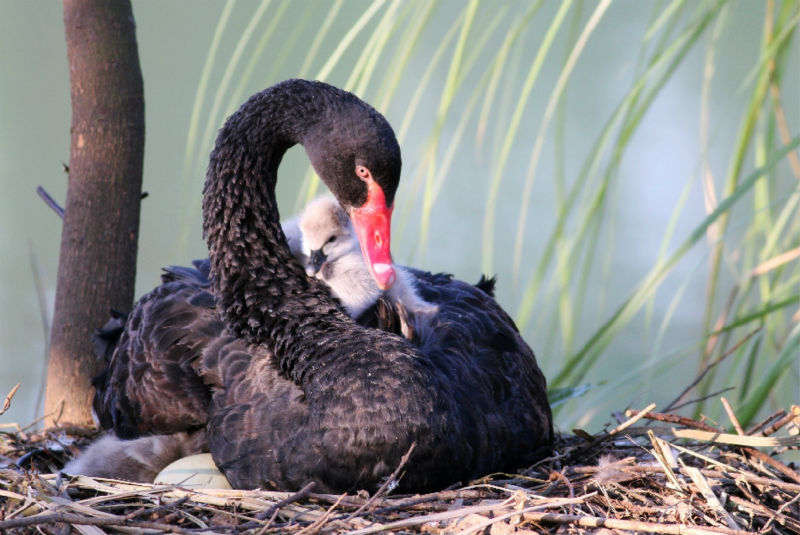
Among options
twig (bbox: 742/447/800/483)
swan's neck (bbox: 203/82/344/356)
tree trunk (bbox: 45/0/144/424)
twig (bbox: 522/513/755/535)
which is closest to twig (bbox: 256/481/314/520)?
twig (bbox: 522/513/755/535)

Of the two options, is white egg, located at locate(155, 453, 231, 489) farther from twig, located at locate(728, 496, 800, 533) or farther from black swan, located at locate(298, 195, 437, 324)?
twig, located at locate(728, 496, 800, 533)

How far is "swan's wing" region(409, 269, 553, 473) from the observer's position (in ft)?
6.18

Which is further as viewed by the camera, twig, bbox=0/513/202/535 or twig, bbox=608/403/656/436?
twig, bbox=608/403/656/436

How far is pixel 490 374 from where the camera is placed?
6.60 ft

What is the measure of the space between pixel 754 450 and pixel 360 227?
3.08 feet

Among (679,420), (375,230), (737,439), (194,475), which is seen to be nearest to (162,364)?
(194,475)

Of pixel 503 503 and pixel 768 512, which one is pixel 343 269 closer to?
pixel 503 503

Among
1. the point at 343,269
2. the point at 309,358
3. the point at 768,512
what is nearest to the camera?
the point at 768,512

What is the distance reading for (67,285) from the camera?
8.07 feet

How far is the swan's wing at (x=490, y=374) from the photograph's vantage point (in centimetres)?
188

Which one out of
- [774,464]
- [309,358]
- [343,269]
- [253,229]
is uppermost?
[253,229]

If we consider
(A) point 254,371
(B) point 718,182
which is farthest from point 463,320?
(B) point 718,182

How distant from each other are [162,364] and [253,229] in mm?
364

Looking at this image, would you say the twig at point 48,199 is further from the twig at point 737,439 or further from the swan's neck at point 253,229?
the twig at point 737,439
